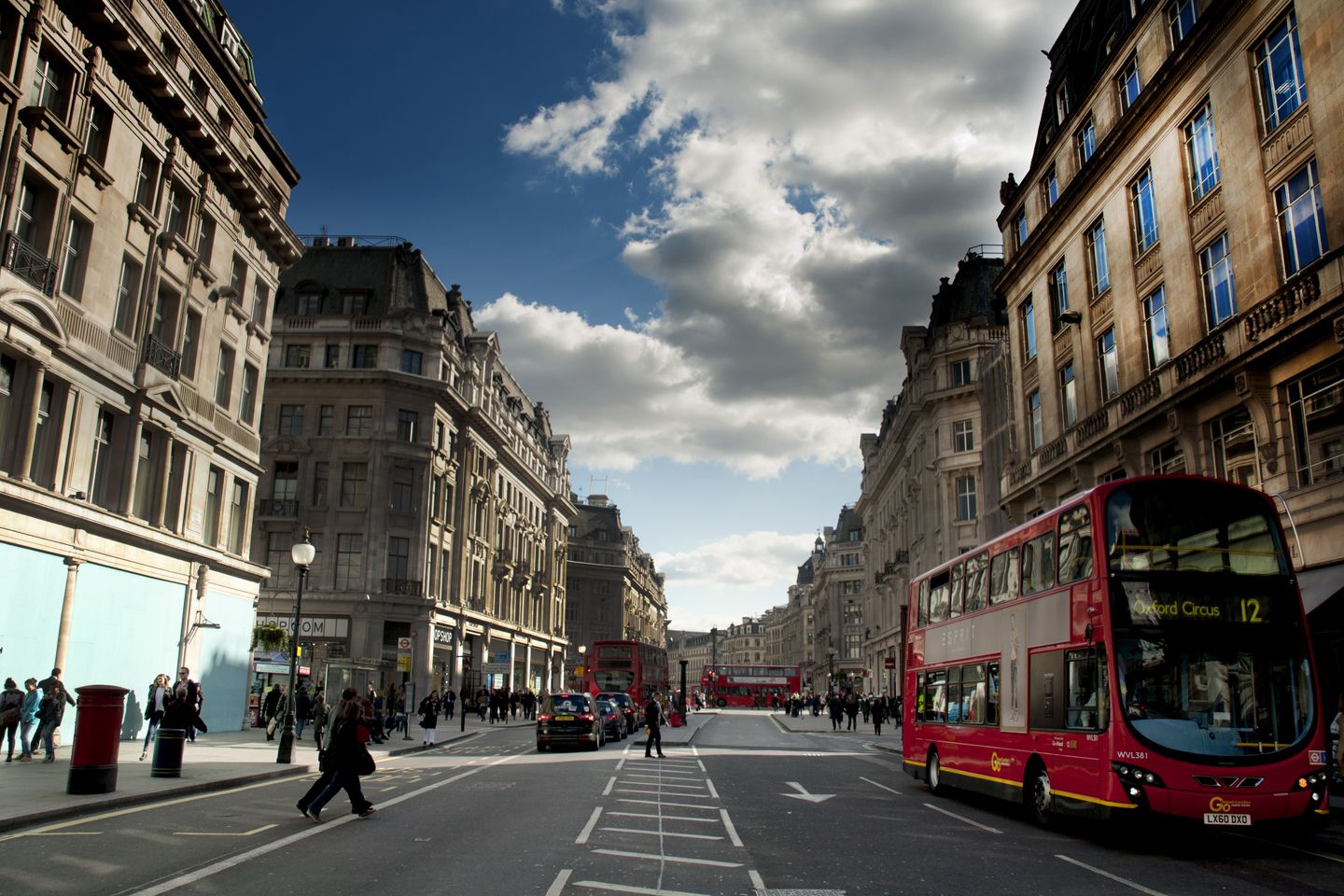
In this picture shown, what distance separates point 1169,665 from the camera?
39.3ft

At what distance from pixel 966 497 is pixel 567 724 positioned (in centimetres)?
3227

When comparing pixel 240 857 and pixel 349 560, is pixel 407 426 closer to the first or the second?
pixel 349 560

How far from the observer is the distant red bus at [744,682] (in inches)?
3895

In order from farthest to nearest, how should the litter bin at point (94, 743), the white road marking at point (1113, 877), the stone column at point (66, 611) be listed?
the stone column at point (66, 611)
the litter bin at point (94, 743)
the white road marking at point (1113, 877)

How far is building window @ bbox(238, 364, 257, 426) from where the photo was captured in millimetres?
35000

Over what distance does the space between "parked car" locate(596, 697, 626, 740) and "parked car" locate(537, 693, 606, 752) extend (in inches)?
103

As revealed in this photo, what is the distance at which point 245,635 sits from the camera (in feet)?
112

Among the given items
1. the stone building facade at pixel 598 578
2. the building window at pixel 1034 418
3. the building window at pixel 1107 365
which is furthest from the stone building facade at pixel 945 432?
the stone building facade at pixel 598 578

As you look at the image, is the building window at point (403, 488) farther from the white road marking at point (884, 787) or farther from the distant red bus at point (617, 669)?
the white road marking at point (884, 787)

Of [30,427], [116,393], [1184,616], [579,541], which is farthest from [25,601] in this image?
[579,541]

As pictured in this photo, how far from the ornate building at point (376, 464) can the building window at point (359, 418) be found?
6 centimetres

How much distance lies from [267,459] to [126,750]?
106ft

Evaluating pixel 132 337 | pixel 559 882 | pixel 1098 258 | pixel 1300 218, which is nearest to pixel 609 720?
pixel 132 337

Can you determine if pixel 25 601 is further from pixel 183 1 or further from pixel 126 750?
pixel 183 1
